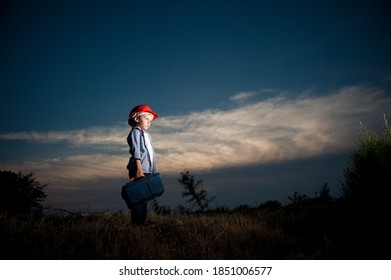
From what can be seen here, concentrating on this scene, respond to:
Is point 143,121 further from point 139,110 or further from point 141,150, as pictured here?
point 141,150

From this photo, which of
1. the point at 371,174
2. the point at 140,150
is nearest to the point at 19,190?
the point at 140,150

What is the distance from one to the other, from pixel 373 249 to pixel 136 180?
3.39 m

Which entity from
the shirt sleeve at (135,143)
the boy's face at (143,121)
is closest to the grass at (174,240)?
the shirt sleeve at (135,143)

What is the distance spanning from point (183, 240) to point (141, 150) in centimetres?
167

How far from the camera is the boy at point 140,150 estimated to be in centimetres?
483

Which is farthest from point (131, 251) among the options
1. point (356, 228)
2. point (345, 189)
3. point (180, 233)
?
A: point (345, 189)

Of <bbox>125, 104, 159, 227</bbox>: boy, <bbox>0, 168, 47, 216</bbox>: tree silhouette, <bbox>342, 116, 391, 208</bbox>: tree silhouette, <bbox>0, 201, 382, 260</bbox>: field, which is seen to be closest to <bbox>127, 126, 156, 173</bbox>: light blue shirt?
<bbox>125, 104, 159, 227</bbox>: boy

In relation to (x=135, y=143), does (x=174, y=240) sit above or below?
below

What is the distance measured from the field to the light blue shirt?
1.03 metres

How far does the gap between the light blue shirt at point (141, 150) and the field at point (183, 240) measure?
40.5 inches

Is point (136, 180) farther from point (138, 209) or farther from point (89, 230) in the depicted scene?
point (89, 230)

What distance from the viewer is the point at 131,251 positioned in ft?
11.6

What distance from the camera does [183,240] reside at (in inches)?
173

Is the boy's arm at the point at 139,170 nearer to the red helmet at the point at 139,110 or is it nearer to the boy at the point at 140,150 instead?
the boy at the point at 140,150
